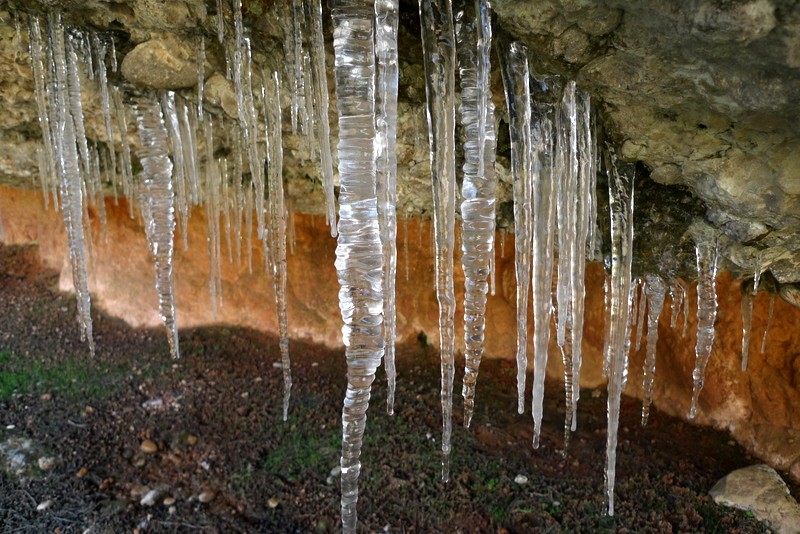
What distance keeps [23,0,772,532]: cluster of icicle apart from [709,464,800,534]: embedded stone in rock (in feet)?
3.89

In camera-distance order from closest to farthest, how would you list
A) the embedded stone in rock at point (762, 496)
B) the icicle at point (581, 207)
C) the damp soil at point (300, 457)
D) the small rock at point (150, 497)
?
1. the icicle at point (581, 207)
2. the embedded stone in rock at point (762, 496)
3. the damp soil at point (300, 457)
4. the small rock at point (150, 497)

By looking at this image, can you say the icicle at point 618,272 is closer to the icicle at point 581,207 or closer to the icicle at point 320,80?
the icicle at point 581,207

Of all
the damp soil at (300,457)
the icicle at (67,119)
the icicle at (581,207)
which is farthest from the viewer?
the damp soil at (300,457)

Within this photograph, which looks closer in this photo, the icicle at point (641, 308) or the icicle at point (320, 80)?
the icicle at point (320, 80)

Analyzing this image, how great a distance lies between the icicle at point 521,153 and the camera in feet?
7.62

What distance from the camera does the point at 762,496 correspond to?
4383 millimetres

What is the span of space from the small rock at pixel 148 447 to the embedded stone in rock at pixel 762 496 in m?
5.04

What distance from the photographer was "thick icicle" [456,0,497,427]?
7.07ft

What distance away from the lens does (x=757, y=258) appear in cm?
313

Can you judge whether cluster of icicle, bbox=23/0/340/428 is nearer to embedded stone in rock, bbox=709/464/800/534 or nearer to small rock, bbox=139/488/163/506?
small rock, bbox=139/488/163/506

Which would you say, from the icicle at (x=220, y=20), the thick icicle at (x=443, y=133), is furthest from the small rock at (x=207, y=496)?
the icicle at (x=220, y=20)

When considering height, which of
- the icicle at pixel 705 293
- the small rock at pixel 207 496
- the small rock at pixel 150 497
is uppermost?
the icicle at pixel 705 293

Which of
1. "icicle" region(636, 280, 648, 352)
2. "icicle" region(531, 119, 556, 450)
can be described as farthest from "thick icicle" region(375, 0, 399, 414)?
"icicle" region(636, 280, 648, 352)

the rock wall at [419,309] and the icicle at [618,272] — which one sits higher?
the icicle at [618,272]
